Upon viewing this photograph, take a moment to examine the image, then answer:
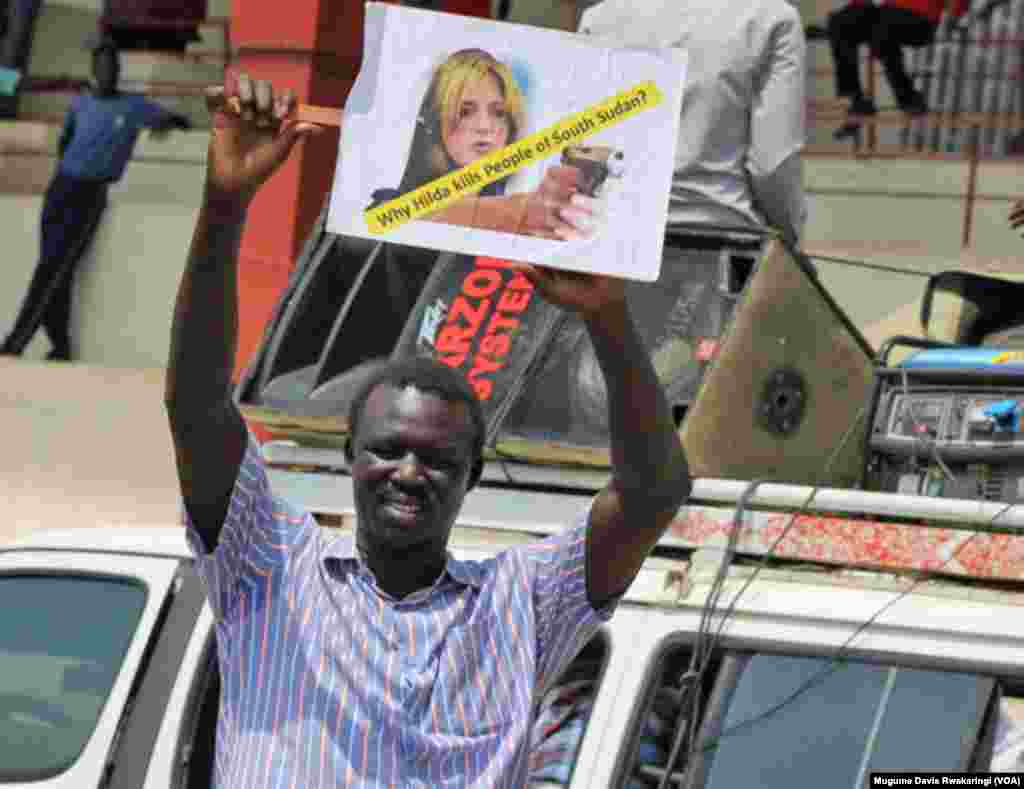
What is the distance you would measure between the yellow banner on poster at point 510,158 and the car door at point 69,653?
163cm

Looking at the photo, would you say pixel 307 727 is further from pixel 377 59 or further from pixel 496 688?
pixel 377 59

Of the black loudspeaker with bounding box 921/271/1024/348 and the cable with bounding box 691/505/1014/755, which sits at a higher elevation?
the black loudspeaker with bounding box 921/271/1024/348

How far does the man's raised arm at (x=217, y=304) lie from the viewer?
280 centimetres

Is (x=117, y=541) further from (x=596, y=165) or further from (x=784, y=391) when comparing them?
(x=596, y=165)

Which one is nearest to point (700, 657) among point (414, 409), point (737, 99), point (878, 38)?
point (414, 409)

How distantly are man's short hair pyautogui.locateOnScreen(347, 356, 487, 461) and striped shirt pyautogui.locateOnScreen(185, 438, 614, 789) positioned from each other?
0.48 feet

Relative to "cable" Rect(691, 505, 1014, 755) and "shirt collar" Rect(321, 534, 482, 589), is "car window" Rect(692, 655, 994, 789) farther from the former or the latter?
"shirt collar" Rect(321, 534, 482, 589)

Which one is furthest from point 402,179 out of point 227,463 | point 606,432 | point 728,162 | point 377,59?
point 728,162

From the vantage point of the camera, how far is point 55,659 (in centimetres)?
439

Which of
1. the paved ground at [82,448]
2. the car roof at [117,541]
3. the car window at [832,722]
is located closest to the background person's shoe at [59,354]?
the paved ground at [82,448]

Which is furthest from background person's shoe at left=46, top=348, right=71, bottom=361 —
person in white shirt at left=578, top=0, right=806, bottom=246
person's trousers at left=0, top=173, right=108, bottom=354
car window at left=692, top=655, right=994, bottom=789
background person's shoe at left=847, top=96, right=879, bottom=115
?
car window at left=692, top=655, right=994, bottom=789

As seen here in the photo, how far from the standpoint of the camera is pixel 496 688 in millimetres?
2896

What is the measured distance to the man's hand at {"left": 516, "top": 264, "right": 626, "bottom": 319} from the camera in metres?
2.81

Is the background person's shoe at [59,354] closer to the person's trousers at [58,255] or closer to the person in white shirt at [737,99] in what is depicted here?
the person's trousers at [58,255]
